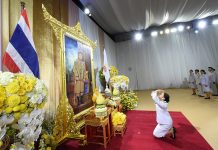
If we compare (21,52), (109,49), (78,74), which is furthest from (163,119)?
(109,49)

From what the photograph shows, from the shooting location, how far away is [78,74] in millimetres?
3252

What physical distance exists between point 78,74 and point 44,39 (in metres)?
1.00

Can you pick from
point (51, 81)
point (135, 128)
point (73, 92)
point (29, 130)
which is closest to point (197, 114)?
point (135, 128)

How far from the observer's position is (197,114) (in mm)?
3926

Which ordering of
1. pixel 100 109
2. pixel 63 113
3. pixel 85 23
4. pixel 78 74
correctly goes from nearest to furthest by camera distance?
1. pixel 100 109
2. pixel 63 113
3. pixel 78 74
4. pixel 85 23

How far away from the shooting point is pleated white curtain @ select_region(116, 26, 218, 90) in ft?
29.4

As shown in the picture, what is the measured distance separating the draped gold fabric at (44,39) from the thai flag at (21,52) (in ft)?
0.86

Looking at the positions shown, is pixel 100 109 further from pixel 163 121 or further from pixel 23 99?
pixel 23 99

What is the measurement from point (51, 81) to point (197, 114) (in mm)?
3851

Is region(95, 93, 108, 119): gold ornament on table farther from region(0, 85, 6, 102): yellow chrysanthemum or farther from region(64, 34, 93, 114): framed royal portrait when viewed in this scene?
region(0, 85, 6, 102): yellow chrysanthemum

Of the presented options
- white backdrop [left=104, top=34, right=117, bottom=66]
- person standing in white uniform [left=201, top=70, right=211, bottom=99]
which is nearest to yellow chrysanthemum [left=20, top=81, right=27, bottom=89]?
person standing in white uniform [left=201, top=70, right=211, bottom=99]

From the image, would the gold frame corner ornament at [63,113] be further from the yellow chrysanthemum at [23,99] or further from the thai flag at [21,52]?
the yellow chrysanthemum at [23,99]

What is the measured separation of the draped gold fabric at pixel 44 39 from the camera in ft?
7.21

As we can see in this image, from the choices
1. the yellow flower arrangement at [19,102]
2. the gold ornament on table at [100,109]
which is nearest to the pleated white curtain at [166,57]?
the gold ornament on table at [100,109]
